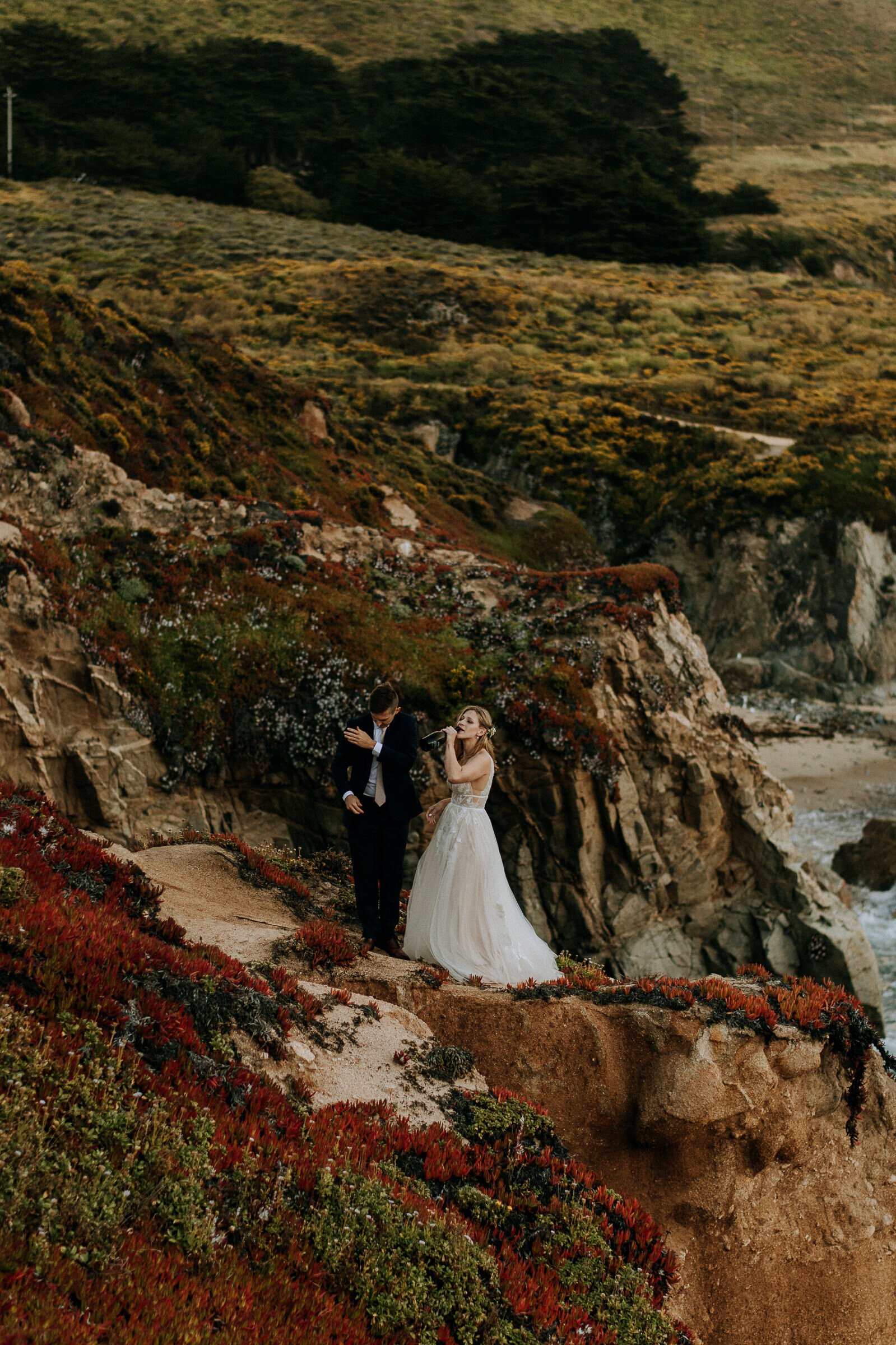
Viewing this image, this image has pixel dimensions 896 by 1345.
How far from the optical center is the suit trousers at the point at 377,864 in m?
9.25

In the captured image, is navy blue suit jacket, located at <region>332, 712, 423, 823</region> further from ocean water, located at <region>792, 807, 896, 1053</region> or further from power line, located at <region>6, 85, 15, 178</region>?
power line, located at <region>6, 85, 15, 178</region>

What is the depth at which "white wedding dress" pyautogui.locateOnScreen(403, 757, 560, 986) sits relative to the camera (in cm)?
952

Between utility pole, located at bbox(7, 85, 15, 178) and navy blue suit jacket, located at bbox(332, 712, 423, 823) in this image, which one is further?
utility pole, located at bbox(7, 85, 15, 178)

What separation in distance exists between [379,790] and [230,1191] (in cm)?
454

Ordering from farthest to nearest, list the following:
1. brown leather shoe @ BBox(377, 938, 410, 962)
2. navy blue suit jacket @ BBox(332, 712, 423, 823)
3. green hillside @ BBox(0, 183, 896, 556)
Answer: green hillside @ BBox(0, 183, 896, 556), brown leather shoe @ BBox(377, 938, 410, 962), navy blue suit jacket @ BBox(332, 712, 423, 823)

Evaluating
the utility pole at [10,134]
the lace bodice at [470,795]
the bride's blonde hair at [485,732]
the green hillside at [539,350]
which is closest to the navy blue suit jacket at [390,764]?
the lace bodice at [470,795]

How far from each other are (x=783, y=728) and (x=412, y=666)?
25082 millimetres

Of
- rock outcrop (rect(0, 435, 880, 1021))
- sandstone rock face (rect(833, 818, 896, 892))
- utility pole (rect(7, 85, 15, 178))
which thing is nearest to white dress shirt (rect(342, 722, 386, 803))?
rock outcrop (rect(0, 435, 880, 1021))

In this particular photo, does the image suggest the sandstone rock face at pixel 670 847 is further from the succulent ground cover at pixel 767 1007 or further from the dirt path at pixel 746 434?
the dirt path at pixel 746 434

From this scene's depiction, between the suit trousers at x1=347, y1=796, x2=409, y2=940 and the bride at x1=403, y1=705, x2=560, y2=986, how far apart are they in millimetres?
366

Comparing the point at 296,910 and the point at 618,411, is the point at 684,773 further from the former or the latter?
the point at 618,411

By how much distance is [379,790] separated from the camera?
910cm

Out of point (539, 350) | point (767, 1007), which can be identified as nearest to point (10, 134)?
point (539, 350)

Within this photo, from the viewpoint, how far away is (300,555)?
19.6 meters
